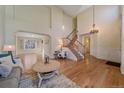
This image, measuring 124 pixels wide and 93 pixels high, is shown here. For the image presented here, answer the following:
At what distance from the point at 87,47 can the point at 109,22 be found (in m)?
0.82

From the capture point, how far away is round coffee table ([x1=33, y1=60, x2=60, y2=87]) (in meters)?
2.45

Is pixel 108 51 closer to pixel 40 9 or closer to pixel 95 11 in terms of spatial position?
pixel 95 11

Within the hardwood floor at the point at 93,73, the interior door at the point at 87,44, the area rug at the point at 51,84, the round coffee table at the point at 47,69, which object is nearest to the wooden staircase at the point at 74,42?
the interior door at the point at 87,44

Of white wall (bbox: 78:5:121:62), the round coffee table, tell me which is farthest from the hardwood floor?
white wall (bbox: 78:5:121:62)

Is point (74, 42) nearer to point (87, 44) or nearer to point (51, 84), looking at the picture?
point (87, 44)

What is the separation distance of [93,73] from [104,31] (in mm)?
1144

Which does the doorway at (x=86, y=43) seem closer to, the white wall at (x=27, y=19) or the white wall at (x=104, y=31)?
the white wall at (x=104, y=31)

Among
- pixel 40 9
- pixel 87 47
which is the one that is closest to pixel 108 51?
pixel 87 47

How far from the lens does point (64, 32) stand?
9.37 feet

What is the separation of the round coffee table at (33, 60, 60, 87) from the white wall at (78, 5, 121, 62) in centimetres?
104

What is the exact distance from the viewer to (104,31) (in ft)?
8.40

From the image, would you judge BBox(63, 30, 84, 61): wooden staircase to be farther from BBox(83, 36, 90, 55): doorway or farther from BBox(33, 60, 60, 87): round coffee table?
BBox(33, 60, 60, 87): round coffee table
